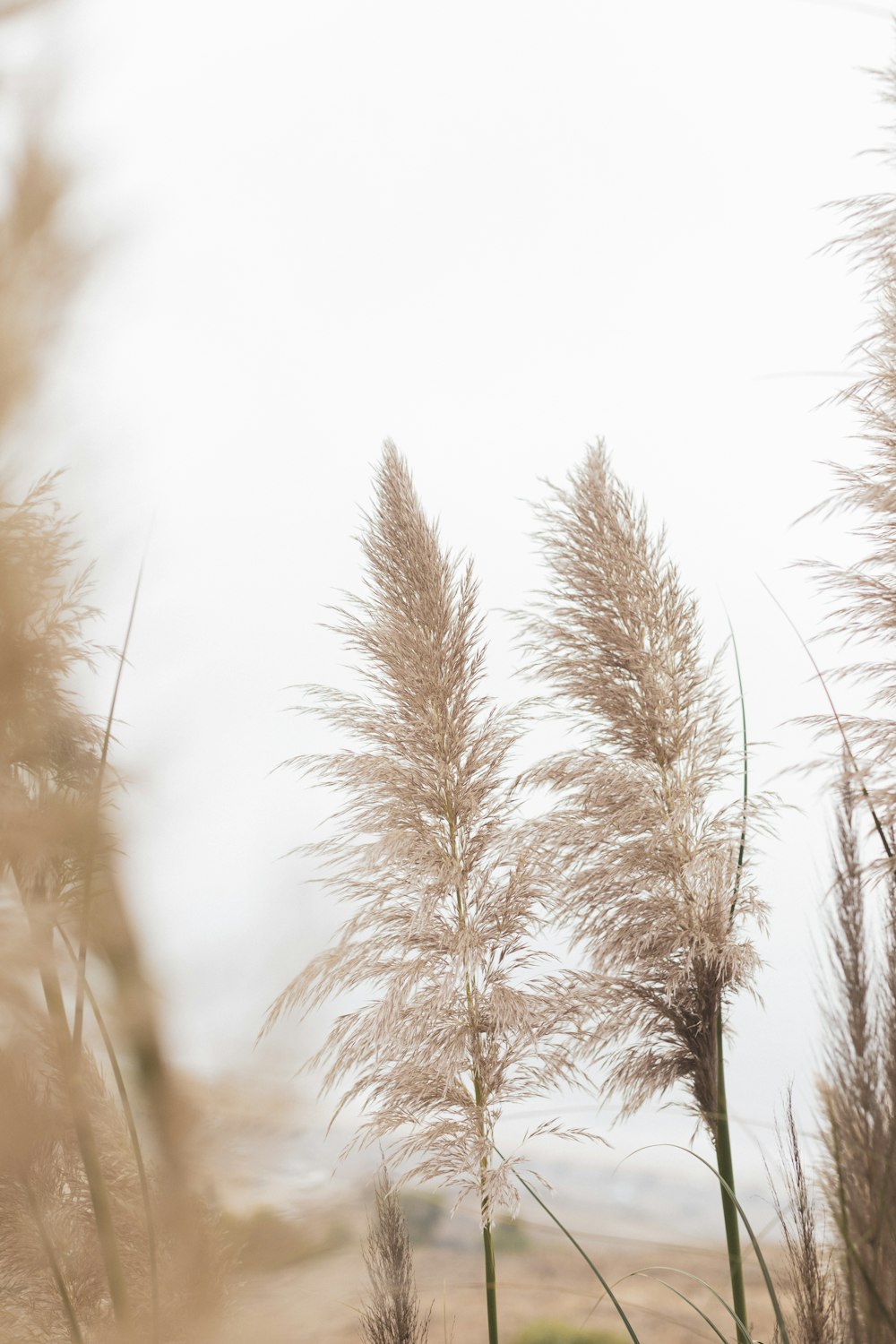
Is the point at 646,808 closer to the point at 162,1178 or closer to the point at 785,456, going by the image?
the point at 162,1178

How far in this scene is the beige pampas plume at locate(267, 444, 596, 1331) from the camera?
1921mm

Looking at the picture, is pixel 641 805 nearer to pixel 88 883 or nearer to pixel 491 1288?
pixel 491 1288

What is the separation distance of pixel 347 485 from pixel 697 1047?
3.22 m

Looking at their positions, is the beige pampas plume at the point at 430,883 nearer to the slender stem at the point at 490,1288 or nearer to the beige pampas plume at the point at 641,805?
the slender stem at the point at 490,1288

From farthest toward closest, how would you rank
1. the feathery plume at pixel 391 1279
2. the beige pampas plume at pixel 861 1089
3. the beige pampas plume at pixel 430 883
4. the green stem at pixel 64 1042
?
the beige pampas plume at pixel 430 883
the feathery plume at pixel 391 1279
the beige pampas plume at pixel 861 1089
the green stem at pixel 64 1042

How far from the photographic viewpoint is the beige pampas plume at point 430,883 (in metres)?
1.92

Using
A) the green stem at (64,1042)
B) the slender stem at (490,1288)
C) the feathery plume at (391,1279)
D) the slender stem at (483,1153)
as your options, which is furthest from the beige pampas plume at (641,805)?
the green stem at (64,1042)

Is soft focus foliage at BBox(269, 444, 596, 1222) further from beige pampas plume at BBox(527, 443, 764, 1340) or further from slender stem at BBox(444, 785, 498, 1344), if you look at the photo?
beige pampas plume at BBox(527, 443, 764, 1340)

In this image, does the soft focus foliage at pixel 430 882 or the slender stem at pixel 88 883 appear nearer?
the slender stem at pixel 88 883

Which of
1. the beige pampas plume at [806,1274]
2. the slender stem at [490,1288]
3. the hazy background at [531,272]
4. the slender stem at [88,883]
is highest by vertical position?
the hazy background at [531,272]

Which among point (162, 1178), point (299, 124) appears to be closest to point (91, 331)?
point (162, 1178)

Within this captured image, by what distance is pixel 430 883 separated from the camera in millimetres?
2014

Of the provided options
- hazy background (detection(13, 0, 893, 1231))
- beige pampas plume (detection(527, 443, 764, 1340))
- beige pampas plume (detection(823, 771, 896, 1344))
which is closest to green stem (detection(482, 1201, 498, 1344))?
beige pampas plume (detection(527, 443, 764, 1340))

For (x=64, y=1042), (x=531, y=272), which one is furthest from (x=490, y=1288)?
(x=531, y=272)
